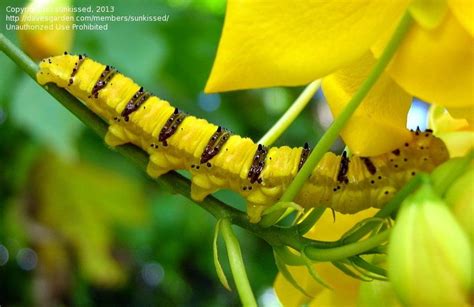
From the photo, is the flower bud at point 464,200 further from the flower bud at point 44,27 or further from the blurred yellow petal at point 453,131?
the flower bud at point 44,27

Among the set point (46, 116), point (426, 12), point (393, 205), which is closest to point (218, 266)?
point (393, 205)

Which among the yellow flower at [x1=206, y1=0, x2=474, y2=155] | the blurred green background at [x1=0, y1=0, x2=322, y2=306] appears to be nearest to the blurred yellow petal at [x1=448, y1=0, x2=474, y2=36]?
the yellow flower at [x1=206, y1=0, x2=474, y2=155]

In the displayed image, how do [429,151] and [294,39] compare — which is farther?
[429,151]

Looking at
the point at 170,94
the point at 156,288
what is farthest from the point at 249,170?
the point at 156,288

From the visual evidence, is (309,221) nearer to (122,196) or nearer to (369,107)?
(369,107)

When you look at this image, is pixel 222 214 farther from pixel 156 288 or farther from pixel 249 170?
pixel 156 288
